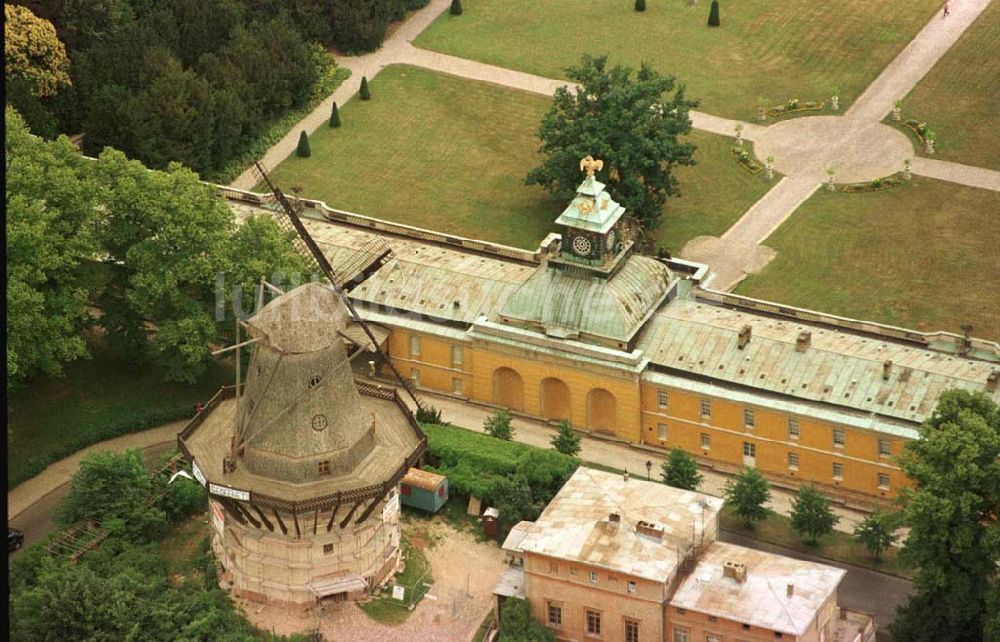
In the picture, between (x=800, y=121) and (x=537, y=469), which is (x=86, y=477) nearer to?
(x=537, y=469)

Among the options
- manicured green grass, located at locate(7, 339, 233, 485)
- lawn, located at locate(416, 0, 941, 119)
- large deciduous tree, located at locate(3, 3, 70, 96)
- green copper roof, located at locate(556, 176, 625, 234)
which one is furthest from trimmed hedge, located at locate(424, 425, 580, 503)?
lawn, located at locate(416, 0, 941, 119)

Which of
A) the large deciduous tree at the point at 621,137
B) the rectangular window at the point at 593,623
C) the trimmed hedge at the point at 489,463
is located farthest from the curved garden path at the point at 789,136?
the rectangular window at the point at 593,623

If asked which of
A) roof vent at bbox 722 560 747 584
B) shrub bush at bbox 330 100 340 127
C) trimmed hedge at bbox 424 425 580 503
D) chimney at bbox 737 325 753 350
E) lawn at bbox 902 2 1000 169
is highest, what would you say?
roof vent at bbox 722 560 747 584

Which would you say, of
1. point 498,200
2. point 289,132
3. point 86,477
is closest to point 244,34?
point 289,132

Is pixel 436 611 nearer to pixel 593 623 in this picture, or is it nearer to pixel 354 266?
pixel 593 623

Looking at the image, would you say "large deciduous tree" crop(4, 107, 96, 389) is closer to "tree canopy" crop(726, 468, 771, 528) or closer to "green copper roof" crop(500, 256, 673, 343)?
"green copper roof" crop(500, 256, 673, 343)

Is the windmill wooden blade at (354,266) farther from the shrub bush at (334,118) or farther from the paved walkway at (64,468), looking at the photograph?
the shrub bush at (334,118)

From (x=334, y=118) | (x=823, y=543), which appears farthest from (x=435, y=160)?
(x=823, y=543)
